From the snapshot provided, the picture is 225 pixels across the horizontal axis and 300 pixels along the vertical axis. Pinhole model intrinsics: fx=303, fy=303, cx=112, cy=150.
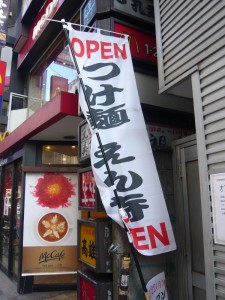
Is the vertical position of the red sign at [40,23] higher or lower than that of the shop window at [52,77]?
higher

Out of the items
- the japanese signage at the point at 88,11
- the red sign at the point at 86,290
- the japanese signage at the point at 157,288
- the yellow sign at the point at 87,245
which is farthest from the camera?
the japanese signage at the point at 88,11

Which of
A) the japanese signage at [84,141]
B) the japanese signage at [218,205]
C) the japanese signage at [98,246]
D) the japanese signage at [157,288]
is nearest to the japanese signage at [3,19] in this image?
the japanese signage at [84,141]

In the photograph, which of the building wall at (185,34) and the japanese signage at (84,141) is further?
the japanese signage at (84,141)

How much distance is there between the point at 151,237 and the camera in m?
3.88

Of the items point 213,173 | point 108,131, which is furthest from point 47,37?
point 213,173

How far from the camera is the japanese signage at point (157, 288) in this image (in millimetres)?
4125

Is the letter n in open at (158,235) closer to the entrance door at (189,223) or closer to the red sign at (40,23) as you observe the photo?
the entrance door at (189,223)

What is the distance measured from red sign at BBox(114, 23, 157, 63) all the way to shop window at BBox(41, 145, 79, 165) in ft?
10.5

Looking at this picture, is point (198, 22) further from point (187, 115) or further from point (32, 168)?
point (32, 168)

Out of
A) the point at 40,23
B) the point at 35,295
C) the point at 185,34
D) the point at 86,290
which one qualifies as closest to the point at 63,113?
the point at 185,34

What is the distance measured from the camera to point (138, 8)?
5.59m

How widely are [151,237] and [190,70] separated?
218cm

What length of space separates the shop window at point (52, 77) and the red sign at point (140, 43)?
6.50 ft

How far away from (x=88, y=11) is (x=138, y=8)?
37.2 inches
